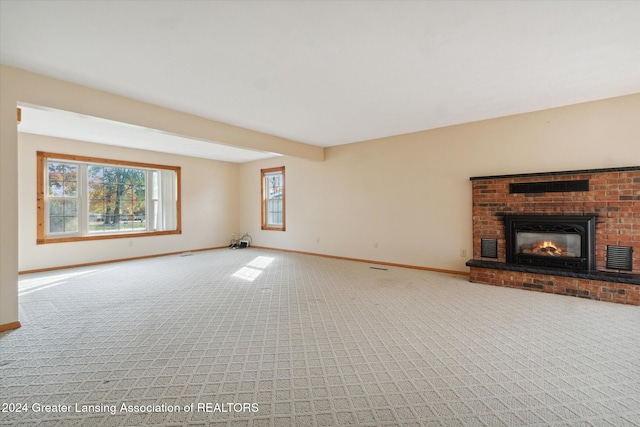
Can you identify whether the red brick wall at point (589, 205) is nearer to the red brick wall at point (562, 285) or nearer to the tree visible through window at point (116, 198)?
the red brick wall at point (562, 285)

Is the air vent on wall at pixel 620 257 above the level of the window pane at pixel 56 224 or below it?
below

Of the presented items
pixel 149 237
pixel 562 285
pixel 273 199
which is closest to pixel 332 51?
pixel 562 285

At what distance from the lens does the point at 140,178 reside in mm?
6473

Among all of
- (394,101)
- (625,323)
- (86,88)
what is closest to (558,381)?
(625,323)

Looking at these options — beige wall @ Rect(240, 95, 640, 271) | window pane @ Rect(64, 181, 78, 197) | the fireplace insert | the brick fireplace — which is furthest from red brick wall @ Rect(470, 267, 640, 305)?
window pane @ Rect(64, 181, 78, 197)

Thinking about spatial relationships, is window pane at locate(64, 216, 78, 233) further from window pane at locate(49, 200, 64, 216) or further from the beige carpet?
the beige carpet

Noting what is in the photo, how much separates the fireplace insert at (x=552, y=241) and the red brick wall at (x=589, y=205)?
0.29 feet

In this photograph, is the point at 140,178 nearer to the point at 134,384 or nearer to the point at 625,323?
the point at 134,384

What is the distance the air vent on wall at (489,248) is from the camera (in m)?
4.27

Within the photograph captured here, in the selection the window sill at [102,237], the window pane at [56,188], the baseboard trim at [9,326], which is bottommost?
the baseboard trim at [9,326]

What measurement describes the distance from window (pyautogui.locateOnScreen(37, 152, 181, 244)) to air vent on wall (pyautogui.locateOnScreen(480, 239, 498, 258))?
265 inches

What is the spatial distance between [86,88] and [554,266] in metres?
6.27

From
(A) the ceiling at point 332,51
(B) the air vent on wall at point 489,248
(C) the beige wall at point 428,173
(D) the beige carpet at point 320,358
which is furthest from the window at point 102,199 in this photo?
(B) the air vent on wall at point 489,248

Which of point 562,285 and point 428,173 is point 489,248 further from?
point 428,173
